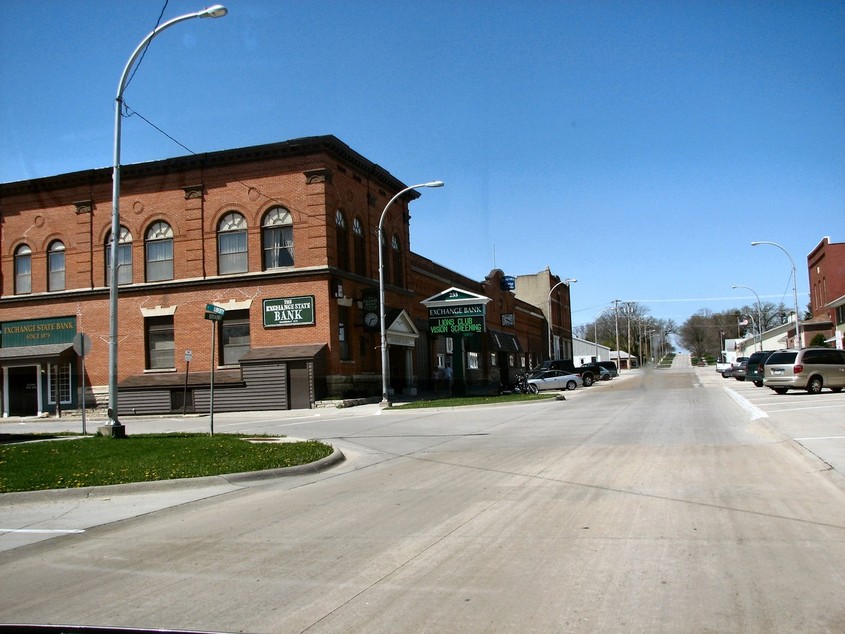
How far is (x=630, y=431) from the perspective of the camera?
17641 millimetres

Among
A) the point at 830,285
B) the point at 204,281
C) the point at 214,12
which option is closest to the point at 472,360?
the point at 204,281

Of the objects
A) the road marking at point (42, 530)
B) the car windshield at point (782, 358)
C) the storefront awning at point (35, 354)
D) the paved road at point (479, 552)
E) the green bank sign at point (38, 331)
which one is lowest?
the road marking at point (42, 530)

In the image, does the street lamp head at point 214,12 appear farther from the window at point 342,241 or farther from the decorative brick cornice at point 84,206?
the decorative brick cornice at point 84,206

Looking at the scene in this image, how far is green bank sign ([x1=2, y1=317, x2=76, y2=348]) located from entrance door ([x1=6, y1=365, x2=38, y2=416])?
1.49m

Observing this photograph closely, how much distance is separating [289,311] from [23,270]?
1575 centimetres

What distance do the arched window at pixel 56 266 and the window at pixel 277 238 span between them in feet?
37.8

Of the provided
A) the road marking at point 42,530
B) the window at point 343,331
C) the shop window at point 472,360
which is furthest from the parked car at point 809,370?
the shop window at point 472,360

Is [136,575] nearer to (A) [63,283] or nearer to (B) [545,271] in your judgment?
(A) [63,283]

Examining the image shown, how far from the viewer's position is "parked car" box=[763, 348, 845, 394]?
27984 millimetres

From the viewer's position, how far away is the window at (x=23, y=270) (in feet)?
126

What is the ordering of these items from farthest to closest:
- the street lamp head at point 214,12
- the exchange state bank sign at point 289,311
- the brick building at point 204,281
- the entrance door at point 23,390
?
the entrance door at point 23,390, the brick building at point 204,281, the exchange state bank sign at point 289,311, the street lamp head at point 214,12

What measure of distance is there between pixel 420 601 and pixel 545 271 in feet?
270

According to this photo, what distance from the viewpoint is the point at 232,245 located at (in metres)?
35.3

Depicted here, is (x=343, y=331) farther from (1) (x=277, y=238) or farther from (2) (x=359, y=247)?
(1) (x=277, y=238)
